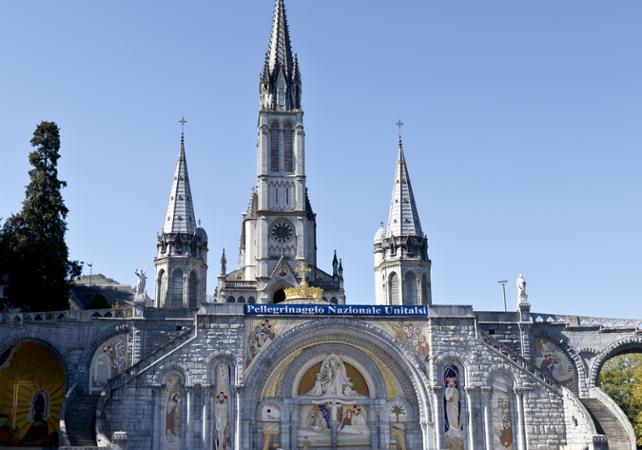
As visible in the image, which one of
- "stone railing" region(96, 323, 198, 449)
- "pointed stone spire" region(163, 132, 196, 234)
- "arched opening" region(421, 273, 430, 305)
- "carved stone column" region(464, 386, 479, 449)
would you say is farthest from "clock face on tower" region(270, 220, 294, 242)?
"carved stone column" region(464, 386, 479, 449)

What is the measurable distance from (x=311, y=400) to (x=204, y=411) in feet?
19.1

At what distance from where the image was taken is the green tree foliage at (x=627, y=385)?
158ft

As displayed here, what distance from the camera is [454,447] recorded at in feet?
136

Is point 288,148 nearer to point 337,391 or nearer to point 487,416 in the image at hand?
point 337,391

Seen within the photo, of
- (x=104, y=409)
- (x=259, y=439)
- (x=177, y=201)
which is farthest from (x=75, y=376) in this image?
(x=177, y=201)

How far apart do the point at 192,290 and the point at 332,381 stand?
22062 millimetres

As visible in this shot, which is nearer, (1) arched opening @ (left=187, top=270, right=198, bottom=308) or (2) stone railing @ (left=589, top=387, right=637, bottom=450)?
(2) stone railing @ (left=589, top=387, right=637, bottom=450)

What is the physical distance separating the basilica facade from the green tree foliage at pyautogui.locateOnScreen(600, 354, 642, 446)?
5.01 metres

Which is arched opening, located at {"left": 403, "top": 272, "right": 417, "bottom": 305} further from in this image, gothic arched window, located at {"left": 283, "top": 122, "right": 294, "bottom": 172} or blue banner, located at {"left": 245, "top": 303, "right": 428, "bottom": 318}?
gothic arched window, located at {"left": 283, "top": 122, "right": 294, "bottom": 172}

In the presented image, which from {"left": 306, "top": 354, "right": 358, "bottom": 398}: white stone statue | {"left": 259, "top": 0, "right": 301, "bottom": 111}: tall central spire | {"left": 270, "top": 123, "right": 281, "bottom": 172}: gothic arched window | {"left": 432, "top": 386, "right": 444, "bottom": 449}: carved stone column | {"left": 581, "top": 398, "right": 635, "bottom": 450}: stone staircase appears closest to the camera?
{"left": 581, "top": 398, "right": 635, "bottom": 450}: stone staircase

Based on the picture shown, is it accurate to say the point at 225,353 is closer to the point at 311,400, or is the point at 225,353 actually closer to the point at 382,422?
the point at 311,400

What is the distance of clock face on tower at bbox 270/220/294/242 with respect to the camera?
231ft

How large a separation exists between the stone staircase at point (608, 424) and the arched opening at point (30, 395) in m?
28.9

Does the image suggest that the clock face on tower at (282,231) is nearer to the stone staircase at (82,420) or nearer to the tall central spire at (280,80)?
the tall central spire at (280,80)
